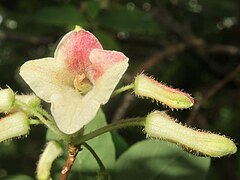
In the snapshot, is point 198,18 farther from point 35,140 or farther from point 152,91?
point 152,91

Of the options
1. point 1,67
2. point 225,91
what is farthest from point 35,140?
point 225,91

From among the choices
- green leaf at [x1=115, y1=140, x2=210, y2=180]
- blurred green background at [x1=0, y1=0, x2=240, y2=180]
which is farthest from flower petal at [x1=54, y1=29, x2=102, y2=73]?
blurred green background at [x1=0, y1=0, x2=240, y2=180]

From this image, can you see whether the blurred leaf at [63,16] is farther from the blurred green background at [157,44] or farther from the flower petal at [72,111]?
the flower petal at [72,111]

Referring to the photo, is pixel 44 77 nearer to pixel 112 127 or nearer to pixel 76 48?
pixel 76 48

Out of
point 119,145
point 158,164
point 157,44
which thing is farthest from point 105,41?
point 158,164

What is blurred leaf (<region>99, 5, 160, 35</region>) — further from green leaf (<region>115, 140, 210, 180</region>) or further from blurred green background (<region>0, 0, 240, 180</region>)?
green leaf (<region>115, 140, 210, 180</region>)
